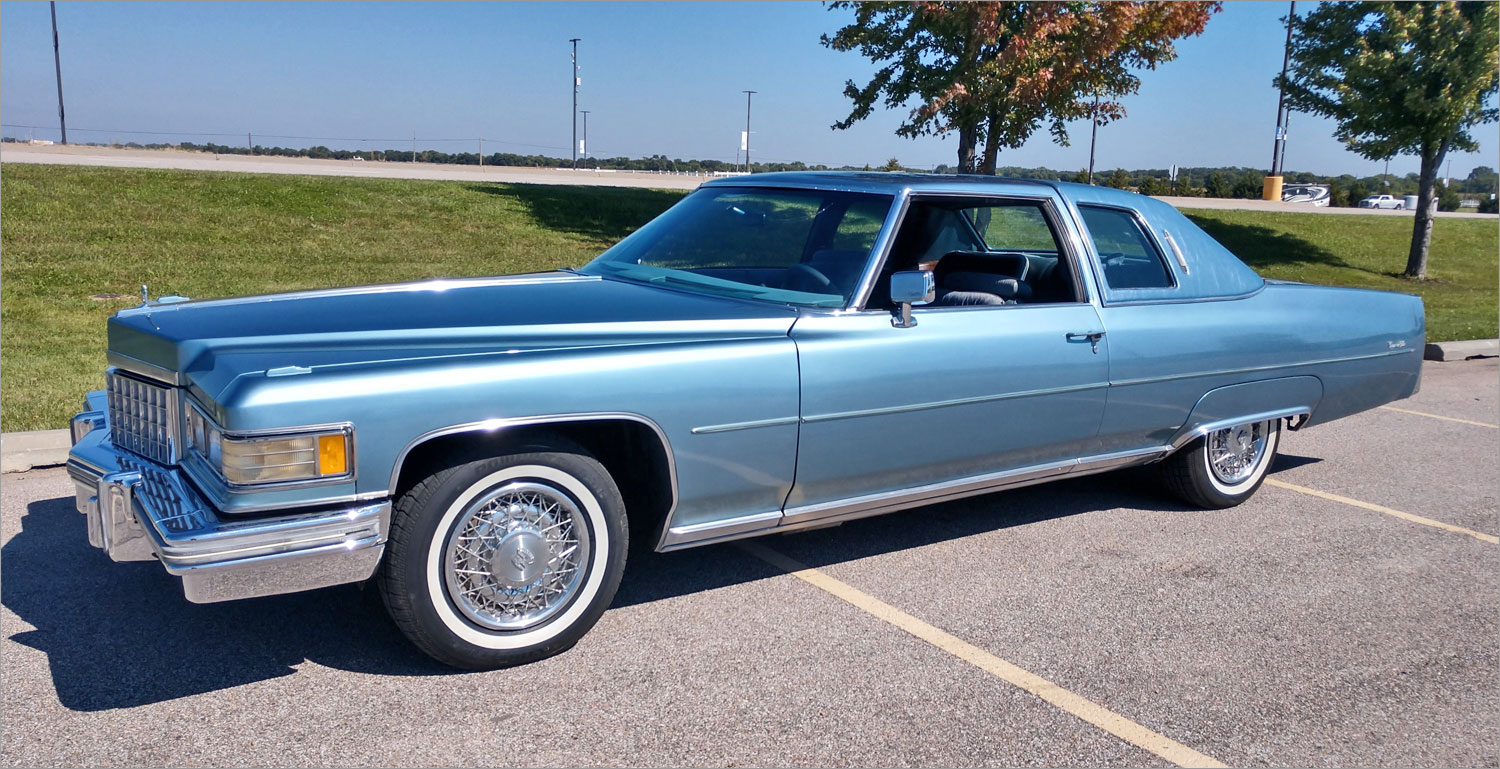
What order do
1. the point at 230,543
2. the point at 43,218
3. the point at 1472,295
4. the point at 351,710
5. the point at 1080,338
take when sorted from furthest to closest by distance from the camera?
the point at 1472,295 → the point at 43,218 → the point at 1080,338 → the point at 351,710 → the point at 230,543

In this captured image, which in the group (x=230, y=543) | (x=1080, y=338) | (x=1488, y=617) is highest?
(x=1080, y=338)

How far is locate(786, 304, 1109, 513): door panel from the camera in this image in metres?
4.06

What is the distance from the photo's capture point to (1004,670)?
3.74m

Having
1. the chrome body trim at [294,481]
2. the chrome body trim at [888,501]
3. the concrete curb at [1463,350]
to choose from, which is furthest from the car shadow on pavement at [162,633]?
the concrete curb at [1463,350]

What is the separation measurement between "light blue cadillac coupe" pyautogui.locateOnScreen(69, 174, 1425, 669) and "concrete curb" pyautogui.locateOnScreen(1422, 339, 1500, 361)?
22.6ft

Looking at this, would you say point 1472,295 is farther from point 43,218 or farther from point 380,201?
point 43,218

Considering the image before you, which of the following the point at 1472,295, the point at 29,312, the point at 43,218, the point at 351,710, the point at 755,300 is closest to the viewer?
A: the point at 351,710

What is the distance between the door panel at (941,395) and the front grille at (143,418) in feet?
6.72

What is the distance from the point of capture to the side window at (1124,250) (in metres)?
5.12

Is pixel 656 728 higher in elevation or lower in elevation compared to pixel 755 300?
lower

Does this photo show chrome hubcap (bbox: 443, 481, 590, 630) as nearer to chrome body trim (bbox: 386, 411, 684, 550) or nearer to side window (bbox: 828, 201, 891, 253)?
chrome body trim (bbox: 386, 411, 684, 550)

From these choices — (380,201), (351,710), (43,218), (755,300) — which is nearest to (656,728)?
(351,710)

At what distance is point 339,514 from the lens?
3182 mm

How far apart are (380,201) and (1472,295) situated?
660 inches
